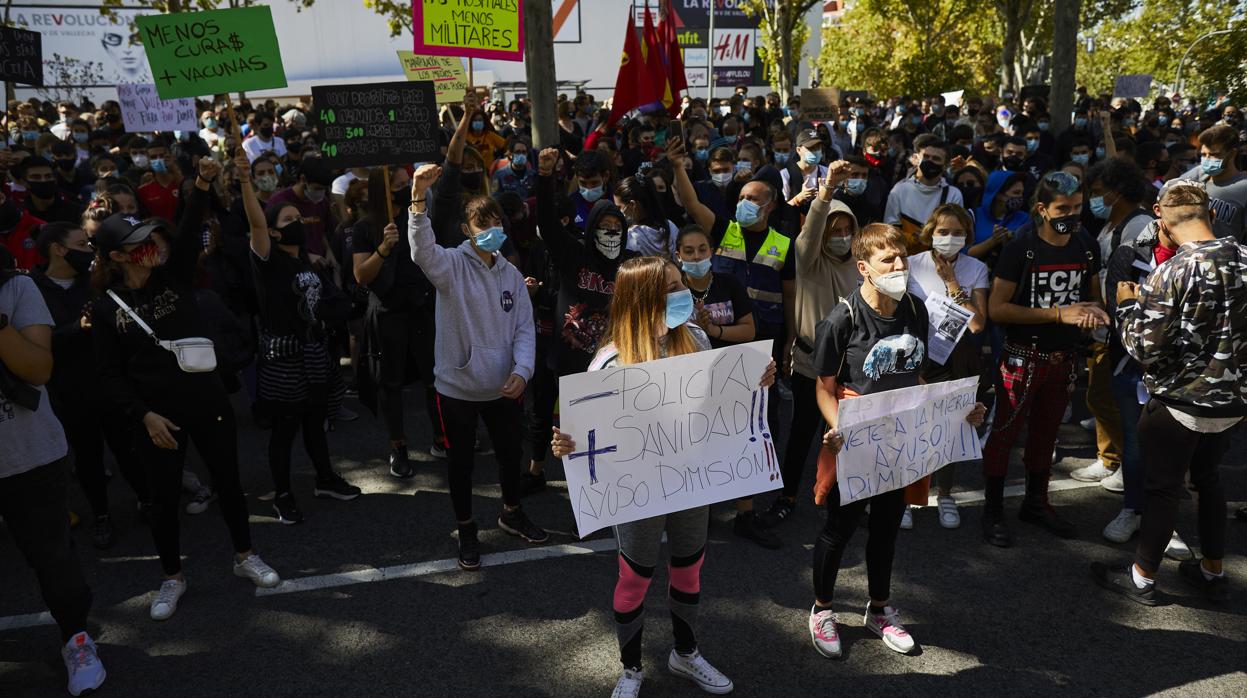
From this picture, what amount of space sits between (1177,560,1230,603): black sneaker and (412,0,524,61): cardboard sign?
5.60 m

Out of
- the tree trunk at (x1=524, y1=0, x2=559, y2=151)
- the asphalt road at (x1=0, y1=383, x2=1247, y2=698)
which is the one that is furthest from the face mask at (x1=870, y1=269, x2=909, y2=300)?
the tree trunk at (x1=524, y1=0, x2=559, y2=151)

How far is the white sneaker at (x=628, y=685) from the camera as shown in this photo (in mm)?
3408

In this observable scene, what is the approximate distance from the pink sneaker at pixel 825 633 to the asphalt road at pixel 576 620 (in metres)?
0.05

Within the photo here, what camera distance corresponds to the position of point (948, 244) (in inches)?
180

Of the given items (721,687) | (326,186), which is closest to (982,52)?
(326,186)

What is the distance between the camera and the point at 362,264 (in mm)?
5246

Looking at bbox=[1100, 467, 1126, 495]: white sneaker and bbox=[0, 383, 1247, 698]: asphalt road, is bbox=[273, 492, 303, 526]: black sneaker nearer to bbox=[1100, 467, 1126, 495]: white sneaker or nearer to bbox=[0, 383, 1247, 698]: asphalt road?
bbox=[0, 383, 1247, 698]: asphalt road

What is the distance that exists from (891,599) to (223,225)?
5.87m

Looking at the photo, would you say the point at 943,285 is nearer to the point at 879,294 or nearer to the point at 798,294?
the point at 798,294

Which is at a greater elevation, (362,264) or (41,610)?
(362,264)

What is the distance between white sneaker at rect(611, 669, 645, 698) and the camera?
341 cm

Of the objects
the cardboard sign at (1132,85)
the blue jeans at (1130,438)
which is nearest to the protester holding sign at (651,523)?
the blue jeans at (1130,438)

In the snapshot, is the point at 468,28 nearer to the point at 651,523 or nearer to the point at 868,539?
the point at 651,523

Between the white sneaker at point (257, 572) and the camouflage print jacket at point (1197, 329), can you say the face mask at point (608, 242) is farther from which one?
the camouflage print jacket at point (1197, 329)
